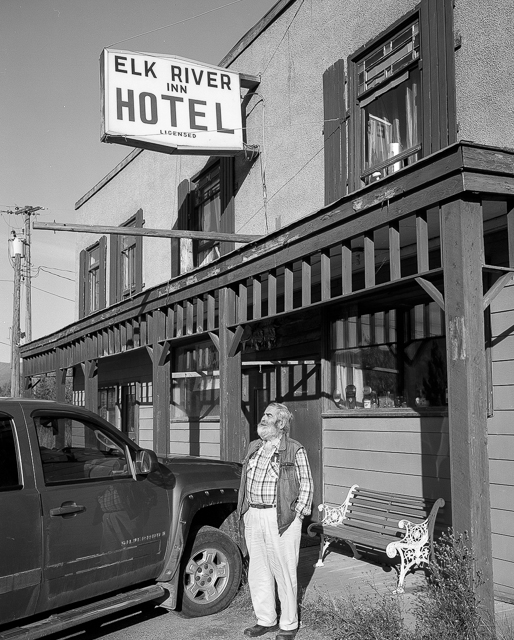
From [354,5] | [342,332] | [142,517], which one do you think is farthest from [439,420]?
[354,5]

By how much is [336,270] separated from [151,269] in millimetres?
6375

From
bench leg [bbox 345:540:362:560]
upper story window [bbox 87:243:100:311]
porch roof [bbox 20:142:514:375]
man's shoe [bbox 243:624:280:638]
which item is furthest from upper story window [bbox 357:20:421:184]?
upper story window [bbox 87:243:100:311]

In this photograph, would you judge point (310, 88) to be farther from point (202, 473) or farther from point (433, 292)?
point (202, 473)

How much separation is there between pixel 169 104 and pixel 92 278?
8.99 metres

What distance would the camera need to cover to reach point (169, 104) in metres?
10.5

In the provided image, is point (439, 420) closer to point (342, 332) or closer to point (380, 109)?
point (342, 332)

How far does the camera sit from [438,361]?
802 centimetres

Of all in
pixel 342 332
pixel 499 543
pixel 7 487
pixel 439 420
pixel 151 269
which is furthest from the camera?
pixel 151 269

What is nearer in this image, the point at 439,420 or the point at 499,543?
the point at 499,543

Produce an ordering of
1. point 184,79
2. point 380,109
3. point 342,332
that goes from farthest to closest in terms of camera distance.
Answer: point 184,79 < point 342,332 < point 380,109

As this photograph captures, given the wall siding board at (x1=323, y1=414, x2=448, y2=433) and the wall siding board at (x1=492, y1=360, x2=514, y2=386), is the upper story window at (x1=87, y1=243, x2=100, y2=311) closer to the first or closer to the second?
the wall siding board at (x1=323, y1=414, x2=448, y2=433)

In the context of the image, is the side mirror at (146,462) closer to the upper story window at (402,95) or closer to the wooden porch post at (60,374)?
the upper story window at (402,95)

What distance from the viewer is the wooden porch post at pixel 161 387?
11164 mm

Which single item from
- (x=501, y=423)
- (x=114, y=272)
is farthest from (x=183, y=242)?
(x=501, y=423)
